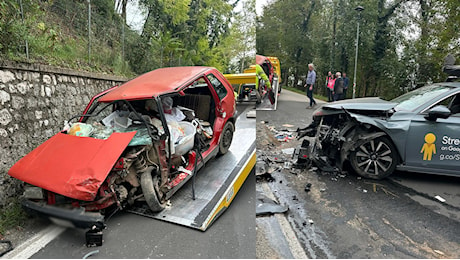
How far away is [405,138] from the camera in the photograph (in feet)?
13.8

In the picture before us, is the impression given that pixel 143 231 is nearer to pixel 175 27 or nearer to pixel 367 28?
pixel 175 27

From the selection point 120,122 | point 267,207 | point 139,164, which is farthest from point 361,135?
point 120,122

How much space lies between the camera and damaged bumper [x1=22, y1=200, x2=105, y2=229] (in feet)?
9.16

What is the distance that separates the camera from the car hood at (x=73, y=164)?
9.26 ft

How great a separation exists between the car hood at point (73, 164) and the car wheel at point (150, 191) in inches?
18.0

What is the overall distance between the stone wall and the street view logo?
5473mm

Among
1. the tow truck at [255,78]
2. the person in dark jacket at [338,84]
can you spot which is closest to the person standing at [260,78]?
the tow truck at [255,78]

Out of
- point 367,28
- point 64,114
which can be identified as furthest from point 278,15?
point 367,28

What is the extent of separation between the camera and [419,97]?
4.66 meters

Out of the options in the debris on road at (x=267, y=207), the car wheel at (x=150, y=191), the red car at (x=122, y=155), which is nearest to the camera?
the red car at (x=122, y=155)

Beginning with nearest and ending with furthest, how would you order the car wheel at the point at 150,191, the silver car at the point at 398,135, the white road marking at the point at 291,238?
the white road marking at the point at 291,238 < the car wheel at the point at 150,191 < the silver car at the point at 398,135

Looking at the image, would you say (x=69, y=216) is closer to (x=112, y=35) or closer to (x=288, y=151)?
(x=288, y=151)

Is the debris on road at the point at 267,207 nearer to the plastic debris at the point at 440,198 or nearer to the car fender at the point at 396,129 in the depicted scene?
the car fender at the point at 396,129

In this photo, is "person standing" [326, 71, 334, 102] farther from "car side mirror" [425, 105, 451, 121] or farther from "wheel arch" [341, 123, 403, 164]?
"car side mirror" [425, 105, 451, 121]
